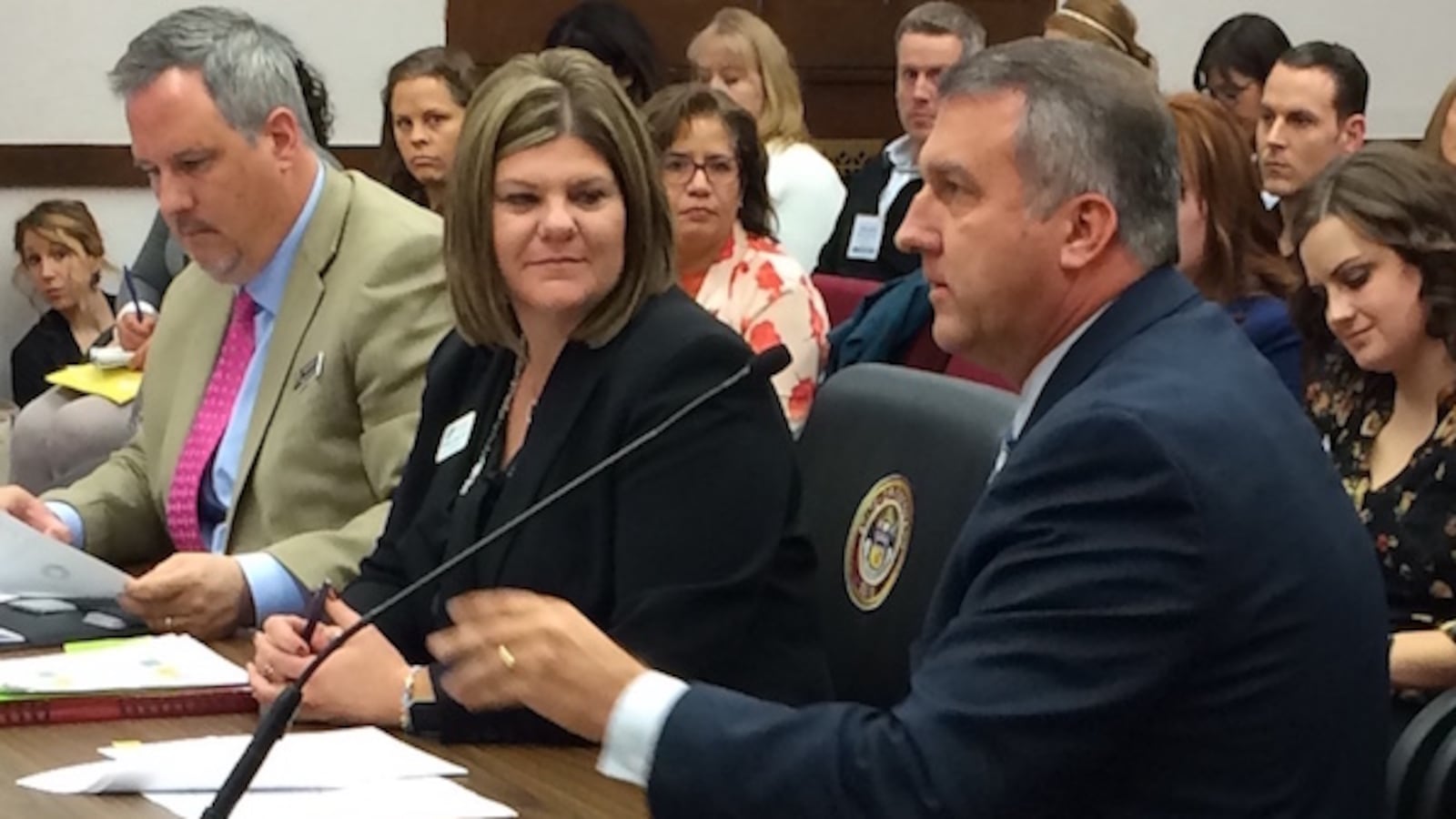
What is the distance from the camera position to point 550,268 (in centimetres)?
222

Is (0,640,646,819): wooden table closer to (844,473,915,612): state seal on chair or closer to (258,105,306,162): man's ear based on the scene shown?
(844,473,915,612): state seal on chair

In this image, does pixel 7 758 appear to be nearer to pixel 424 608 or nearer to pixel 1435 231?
pixel 424 608

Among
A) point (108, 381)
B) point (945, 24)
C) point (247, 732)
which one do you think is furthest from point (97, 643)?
point (945, 24)

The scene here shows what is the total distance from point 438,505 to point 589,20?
12.8ft

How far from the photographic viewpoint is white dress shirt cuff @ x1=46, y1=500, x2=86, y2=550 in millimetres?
2791

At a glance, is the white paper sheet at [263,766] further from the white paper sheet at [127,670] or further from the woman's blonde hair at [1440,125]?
the woman's blonde hair at [1440,125]

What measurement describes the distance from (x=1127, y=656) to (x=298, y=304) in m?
1.55

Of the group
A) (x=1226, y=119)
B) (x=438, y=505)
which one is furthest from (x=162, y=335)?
(x=1226, y=119)

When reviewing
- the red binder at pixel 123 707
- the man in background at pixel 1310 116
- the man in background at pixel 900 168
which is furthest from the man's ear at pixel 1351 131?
the red binder at pixel 123 707

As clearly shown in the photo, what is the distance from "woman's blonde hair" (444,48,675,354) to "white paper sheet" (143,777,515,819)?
0.57m

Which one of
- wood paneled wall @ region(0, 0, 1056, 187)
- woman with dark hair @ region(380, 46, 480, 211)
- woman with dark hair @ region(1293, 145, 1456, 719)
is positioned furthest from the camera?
wood paneled wall @ region(0, 0, 1056, 187)

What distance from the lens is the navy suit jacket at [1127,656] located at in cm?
143

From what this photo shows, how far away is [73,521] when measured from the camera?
9.19 ft

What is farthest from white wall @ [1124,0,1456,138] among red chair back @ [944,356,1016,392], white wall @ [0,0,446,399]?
red chair back @ [944,356,1016,392]
